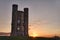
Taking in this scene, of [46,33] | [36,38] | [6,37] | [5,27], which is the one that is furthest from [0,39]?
[46,33]

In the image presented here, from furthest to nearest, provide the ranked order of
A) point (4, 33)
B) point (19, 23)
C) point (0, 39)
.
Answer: point (19, 23)
point (4, 33)
point (0, 39)

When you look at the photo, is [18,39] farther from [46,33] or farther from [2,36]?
[46,33]

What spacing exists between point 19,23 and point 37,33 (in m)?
4.62

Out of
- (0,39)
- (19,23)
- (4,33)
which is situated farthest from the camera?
(19,23)

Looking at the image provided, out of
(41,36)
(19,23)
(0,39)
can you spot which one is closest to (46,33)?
(41,36)

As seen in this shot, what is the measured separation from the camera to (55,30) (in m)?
6.28

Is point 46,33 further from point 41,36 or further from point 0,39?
point 0,39

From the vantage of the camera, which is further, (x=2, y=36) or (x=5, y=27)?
(x=5, y=27)

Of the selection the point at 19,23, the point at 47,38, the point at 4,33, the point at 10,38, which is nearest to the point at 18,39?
the point at 10,38

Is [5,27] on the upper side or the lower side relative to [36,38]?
upper

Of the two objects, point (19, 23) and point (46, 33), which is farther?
point (19, 23)

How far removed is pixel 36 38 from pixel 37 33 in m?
0.29

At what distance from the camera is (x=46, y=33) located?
253 inches

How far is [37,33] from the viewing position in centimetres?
648
